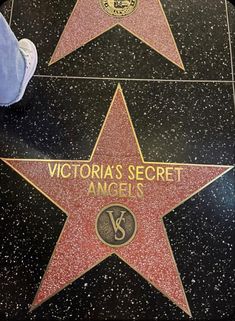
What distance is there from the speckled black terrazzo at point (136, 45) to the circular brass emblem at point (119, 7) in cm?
6

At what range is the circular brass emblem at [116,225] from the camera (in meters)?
1.14

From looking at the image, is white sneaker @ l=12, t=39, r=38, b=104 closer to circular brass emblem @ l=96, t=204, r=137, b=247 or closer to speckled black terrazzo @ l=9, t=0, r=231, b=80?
speckled black terrazzo @ l=9, t=0, r=231, b=80

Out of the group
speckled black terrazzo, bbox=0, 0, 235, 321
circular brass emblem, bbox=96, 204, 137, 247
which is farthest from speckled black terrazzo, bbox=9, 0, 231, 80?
circular brass emblem, bbox=96, 204, 137, 247

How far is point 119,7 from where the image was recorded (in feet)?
4.63

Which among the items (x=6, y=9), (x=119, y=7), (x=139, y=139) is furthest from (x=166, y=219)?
(x=6, y=9)

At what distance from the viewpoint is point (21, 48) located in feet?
4.18

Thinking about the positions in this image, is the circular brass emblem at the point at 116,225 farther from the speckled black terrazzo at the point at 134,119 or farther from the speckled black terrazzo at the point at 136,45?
the speckled black terrazzo at the point at 136,45

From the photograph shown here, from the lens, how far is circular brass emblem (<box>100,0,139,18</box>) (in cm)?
140

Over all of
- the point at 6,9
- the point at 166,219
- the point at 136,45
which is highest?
the point at 6,9

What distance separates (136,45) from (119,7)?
0.50 feet

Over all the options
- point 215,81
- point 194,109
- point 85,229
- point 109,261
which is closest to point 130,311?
point 109,261

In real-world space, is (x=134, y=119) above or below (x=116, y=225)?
above

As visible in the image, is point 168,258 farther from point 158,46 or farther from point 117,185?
point 158,46

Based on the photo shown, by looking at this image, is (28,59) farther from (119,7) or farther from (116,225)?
(116,225)
